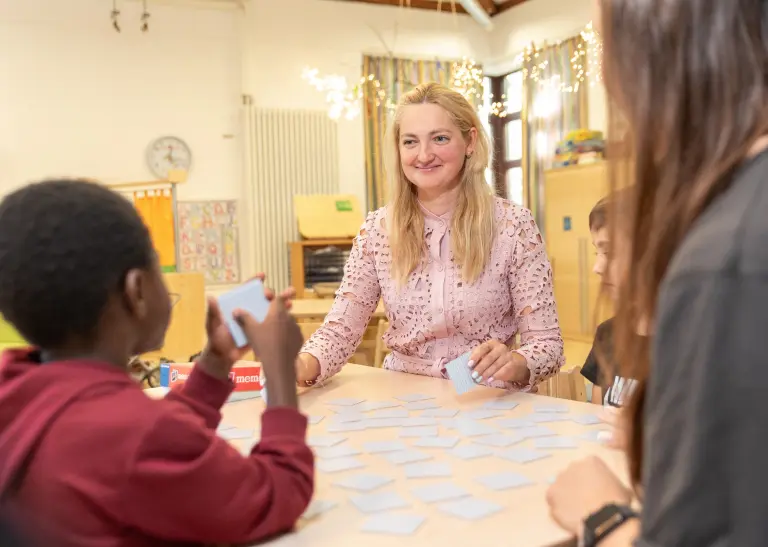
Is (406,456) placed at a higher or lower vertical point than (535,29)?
lower

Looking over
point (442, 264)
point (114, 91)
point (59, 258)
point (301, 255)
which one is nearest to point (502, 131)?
point (301, 255)

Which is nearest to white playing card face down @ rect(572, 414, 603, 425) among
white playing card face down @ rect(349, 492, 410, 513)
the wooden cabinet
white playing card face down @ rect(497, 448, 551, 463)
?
white playing card face down @ rect(497, 448, 551, 463)

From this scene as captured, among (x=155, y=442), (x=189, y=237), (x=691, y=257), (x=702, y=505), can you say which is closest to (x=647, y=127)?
(x=691, y=257)

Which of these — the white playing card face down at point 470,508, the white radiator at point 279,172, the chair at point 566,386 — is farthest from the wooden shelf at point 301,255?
the white playing card face down at point 470,508

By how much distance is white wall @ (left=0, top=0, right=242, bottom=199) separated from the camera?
20.8 ft

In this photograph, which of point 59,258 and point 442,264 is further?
point 442,264

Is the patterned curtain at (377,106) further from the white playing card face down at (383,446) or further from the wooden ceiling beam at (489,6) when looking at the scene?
the white playing card face down at (383,446)

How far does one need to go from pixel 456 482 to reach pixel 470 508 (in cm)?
12

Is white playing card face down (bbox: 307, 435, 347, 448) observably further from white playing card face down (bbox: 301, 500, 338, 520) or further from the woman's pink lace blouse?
the woman's pink lace blouse

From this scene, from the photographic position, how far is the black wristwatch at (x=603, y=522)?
841 mm

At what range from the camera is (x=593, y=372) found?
86.0 inches

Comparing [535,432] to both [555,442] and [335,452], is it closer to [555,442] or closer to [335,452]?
[555,442]

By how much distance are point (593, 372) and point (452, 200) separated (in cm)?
70

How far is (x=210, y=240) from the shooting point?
7035 mm
